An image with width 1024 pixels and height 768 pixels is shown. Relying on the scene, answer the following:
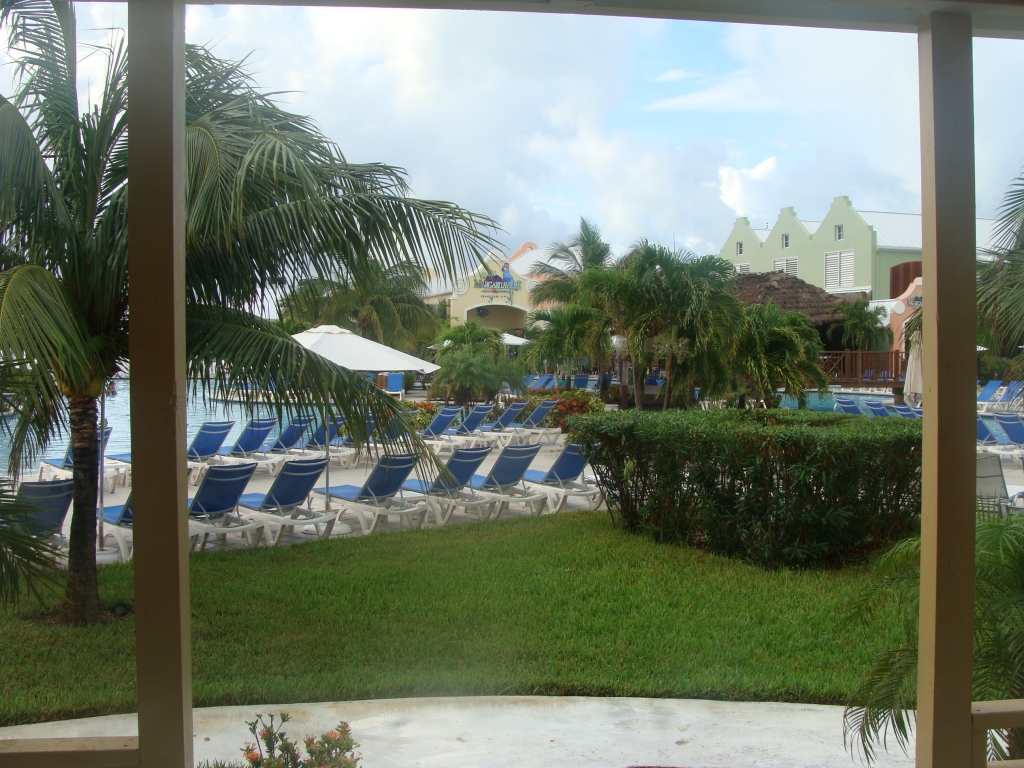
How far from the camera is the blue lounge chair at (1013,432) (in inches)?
452

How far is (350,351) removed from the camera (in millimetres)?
9227

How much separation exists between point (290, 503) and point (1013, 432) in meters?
10.7

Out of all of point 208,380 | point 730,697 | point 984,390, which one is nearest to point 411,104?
point 208,380

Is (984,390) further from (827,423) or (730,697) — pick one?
(730,697)

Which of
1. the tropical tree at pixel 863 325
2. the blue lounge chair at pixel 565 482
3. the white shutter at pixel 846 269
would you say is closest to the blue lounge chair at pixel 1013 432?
the blue lounge chair at pixel 565 482

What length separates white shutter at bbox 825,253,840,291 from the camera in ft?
126

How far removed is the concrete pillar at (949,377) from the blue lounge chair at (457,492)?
6.36 metres

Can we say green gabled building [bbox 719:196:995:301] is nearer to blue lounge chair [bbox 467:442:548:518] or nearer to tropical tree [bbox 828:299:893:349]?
tropical tree [bbox 828:299:893:349]

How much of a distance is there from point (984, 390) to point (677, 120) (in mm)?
17904

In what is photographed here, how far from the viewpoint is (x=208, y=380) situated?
4.59 m

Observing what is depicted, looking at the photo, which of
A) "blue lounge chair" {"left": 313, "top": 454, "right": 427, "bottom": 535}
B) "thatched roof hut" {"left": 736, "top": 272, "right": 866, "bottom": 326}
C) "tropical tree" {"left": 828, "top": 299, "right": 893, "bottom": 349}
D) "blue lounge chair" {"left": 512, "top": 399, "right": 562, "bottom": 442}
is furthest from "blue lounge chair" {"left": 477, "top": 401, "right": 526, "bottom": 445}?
"tropical tree" {"left": 828, "top": 299, "right": 893, "bottom": 349}

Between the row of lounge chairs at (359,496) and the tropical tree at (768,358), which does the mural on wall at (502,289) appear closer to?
the tropical tree at (768,358)

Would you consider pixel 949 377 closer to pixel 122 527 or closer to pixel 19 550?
pixel 19 550

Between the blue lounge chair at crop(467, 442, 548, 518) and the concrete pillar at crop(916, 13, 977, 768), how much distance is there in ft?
22.1
